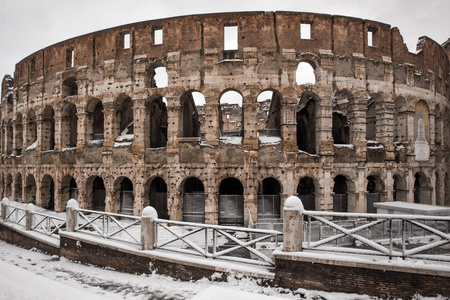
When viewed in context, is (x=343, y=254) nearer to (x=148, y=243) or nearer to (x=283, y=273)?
(x=283, y=273)

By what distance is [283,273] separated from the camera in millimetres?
6316

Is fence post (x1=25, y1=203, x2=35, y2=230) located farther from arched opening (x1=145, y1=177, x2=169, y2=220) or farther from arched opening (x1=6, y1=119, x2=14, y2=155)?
arched opening (x1=6, y1=119, x2=14, y2=155)

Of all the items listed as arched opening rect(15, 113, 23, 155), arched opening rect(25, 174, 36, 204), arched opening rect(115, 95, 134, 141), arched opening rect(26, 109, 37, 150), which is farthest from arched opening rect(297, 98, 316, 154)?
arched opening rect(15, 113, 23, 155)

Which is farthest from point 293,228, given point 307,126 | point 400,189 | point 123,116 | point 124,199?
point 123,116

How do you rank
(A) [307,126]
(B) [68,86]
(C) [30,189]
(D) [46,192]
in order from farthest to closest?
(C) [30,189], (D) [46,192], (B) [68,86], (A) [307,126]

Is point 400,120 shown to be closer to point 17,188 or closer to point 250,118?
point 250,118

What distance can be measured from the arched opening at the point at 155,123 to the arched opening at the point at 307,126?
8.49 metres

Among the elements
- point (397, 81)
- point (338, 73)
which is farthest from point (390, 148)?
point (338, 73)

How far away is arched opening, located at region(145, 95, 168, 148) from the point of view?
49.4 ft

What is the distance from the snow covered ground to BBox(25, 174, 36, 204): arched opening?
31.7 feet

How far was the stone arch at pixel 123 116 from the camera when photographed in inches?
616

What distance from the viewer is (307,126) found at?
16.0m

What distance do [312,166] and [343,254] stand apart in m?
7.81

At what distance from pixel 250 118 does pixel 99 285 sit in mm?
9329
